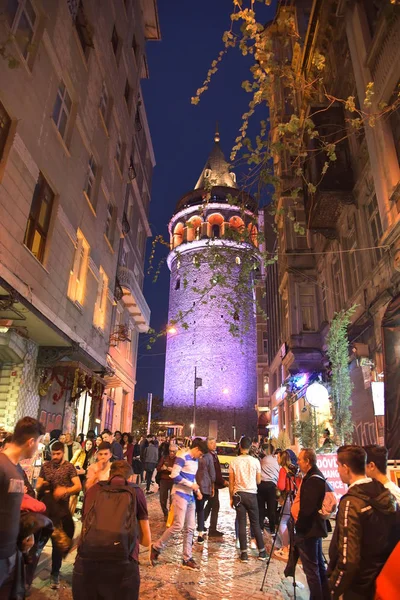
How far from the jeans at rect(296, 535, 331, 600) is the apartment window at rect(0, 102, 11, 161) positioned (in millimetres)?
8657

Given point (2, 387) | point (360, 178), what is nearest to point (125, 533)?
point (2, 387)

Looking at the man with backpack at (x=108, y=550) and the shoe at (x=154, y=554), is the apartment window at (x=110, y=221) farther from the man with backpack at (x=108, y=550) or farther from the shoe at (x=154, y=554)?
the man with backpack at (x=108, y=550)

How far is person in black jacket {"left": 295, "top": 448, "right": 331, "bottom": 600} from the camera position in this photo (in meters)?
4.80

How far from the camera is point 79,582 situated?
3.22 m

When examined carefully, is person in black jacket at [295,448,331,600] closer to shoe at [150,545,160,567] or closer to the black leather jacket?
the black leather jacket

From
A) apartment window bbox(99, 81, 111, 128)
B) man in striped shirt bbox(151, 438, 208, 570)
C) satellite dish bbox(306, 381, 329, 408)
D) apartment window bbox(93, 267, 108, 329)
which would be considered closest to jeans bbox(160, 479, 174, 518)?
man in striped shirt bbox(151, 438, 208, 570)

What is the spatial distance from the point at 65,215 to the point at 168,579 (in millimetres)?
9336

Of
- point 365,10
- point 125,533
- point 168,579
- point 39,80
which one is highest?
point 365,10

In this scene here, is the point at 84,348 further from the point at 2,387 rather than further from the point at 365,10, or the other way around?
the point at 365,10

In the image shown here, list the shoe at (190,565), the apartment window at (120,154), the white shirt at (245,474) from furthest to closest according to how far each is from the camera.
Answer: the apartment window at (120,154) < the white shirt at (245,474) < the shoe at (190,565)

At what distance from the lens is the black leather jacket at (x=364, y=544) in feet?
Result: 10.5

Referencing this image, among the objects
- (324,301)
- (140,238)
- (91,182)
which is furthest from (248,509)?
(140,238)

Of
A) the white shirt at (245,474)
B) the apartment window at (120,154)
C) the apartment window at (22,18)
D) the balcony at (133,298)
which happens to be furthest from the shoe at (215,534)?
the apartment window at (120,154)

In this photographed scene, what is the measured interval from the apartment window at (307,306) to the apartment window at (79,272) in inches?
445
